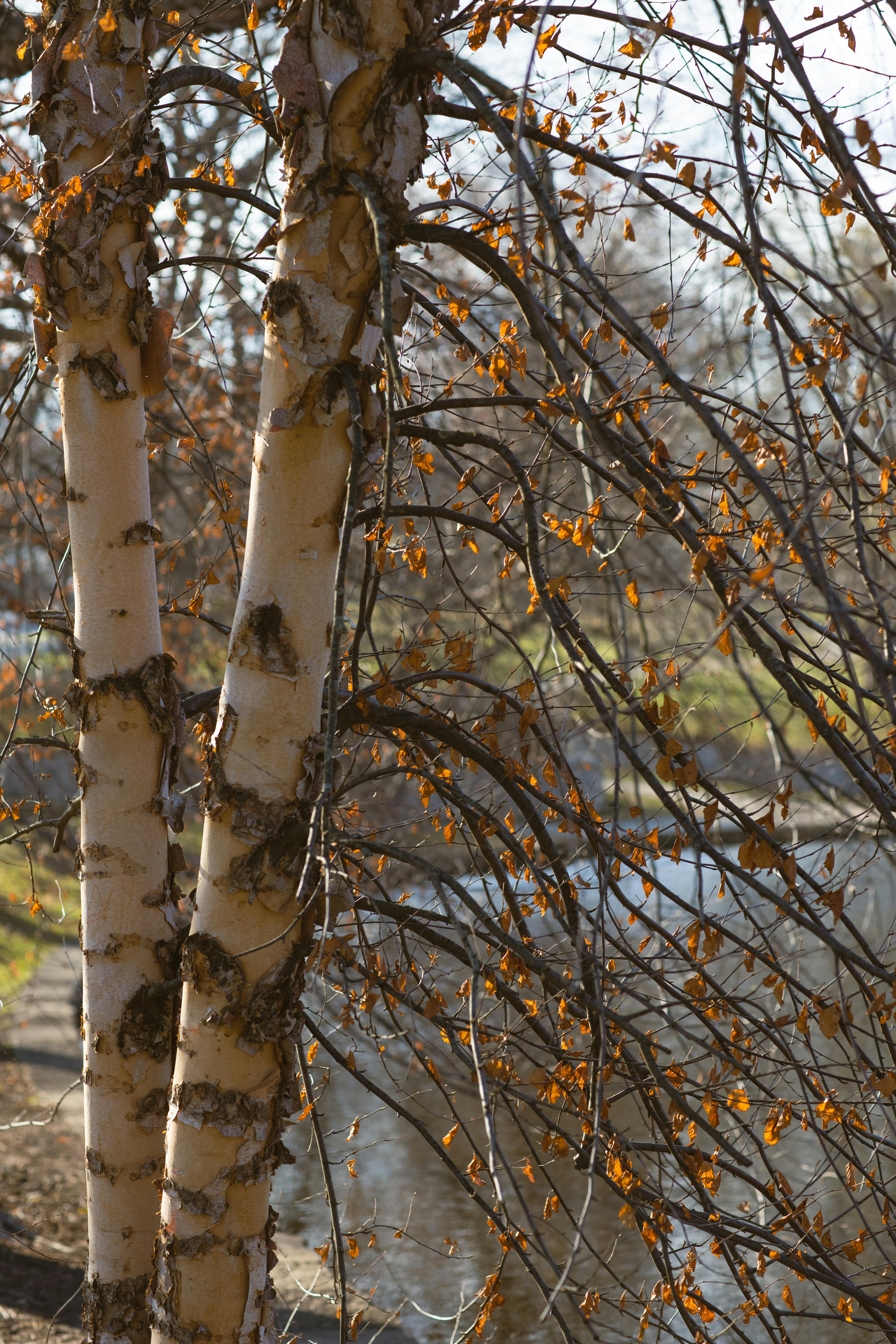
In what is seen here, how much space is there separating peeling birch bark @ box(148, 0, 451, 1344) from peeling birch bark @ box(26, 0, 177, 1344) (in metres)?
0.25

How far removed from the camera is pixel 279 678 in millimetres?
1650

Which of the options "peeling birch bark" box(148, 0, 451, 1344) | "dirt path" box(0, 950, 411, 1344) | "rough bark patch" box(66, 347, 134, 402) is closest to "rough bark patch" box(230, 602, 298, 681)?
"peeling birch bark" box(148, 0, 451, 1344)

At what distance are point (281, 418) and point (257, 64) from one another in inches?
35.6

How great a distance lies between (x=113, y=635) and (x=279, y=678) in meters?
0.49

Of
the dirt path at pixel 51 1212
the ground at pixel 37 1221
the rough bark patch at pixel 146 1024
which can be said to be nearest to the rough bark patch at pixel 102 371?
the rough bark patch at pixel 146 1024

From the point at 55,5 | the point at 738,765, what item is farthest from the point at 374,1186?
the point at 55,5

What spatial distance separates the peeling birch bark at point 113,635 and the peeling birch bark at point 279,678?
0.25 metres

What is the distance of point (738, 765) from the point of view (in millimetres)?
8648

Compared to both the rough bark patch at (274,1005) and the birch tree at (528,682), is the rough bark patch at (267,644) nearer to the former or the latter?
the birch tree at (528,682)

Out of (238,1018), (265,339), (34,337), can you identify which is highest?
(34,337)

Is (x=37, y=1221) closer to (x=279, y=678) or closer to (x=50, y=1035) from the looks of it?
(x=279, y=678)

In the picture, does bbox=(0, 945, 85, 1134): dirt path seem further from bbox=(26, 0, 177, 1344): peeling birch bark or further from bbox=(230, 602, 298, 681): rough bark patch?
bbox=(230, 602, 298, 681): rough bark patch

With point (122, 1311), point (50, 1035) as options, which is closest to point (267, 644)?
point (122, 1311)

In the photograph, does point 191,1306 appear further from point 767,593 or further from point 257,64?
point 257,64
